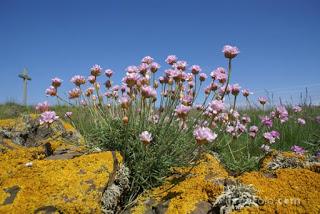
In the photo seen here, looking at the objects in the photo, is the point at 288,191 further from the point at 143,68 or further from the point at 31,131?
the point at 31,131

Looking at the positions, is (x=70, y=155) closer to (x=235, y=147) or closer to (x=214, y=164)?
(x=214, y=164)

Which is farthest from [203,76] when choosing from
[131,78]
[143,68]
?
[131,78]

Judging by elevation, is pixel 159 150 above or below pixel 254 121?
below

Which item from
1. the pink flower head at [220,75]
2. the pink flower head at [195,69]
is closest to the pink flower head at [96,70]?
the pink flower head at [195,69]

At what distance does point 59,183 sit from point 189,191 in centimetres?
119

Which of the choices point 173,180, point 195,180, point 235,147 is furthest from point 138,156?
point 235,147

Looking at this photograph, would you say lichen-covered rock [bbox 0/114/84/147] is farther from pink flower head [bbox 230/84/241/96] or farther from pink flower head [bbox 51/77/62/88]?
pink flower head [bbox 230/84/241/96]

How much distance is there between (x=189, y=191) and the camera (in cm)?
315

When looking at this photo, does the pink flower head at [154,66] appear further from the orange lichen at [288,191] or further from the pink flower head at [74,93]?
the orange lichen at [288,191]

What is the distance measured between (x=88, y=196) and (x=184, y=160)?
4.74ft

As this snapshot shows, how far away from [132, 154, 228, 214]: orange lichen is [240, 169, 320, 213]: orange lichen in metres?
0.34

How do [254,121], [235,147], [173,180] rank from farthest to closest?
[254,121], [235,147], [173,180]

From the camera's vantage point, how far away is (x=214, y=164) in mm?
3955

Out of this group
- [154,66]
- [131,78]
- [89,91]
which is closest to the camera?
[131,78]
